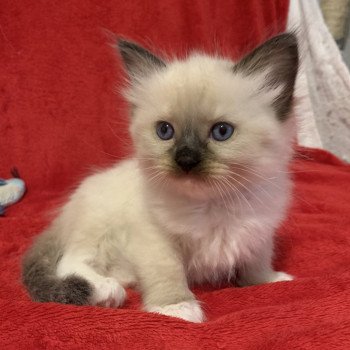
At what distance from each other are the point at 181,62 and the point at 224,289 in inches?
27.6

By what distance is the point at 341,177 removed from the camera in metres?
2.18

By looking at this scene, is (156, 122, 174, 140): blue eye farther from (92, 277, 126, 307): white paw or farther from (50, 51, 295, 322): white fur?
(92, 277, 126, 307): white paw

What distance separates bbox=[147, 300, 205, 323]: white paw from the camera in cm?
108

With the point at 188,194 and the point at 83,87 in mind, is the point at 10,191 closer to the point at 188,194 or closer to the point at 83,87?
the point at 83,87

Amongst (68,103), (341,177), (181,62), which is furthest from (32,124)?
(341,177)

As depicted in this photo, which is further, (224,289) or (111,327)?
(224,289)

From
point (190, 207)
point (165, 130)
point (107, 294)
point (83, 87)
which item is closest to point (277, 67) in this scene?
point (165, 130)

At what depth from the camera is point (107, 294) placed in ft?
3.79

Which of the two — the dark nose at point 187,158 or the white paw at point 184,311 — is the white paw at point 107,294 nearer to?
the white paw at point 184,311

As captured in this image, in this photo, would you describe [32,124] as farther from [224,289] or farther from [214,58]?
[224,289]

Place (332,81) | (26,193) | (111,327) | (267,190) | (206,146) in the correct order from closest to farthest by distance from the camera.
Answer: (111,327) < (206,146) < (267,190) < (26,193) < (332,81)

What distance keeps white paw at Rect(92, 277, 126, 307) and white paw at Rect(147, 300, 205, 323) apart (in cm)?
10

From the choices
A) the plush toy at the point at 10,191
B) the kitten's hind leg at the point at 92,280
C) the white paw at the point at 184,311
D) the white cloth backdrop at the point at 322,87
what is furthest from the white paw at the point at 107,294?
the white cloth backdrop at the point at 322,87

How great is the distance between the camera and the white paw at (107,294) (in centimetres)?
114
